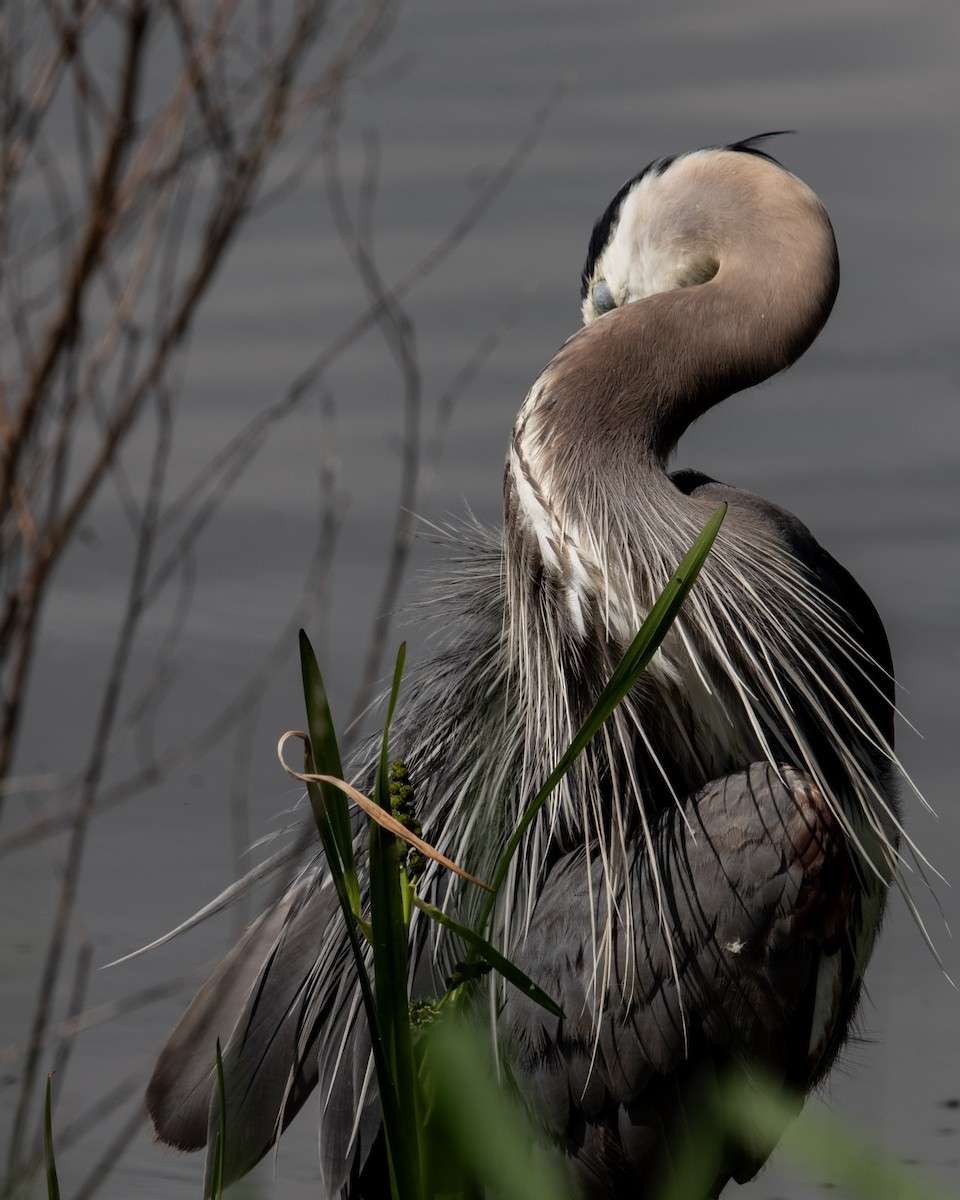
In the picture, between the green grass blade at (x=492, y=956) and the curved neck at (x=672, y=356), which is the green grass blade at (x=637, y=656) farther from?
the curved neck at (x=672, y=356)

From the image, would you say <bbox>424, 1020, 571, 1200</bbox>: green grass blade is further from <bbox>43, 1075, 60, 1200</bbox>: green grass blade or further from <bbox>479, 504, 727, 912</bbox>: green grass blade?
<bbox>43, 1075, 60, 1200</bbox>: green grass blade

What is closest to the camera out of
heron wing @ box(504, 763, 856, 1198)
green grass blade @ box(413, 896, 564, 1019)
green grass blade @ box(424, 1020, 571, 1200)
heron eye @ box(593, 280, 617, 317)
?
green grass blade @ box(424, 1020, 571, 1200)

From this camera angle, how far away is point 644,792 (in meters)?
2.02

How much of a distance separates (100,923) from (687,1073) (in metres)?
1.78

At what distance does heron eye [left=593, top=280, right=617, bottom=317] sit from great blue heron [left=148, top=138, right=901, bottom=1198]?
0.60 feet

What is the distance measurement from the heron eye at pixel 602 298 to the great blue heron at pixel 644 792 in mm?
182

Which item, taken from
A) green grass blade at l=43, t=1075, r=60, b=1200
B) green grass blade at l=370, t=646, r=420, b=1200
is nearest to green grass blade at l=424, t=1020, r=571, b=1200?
green grass blade at l=370, t=646, r=420, b=1200

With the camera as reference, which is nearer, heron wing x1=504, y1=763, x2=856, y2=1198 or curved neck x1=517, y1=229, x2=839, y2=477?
heron wing x1=504, y1=763, x2=856, y2=1198

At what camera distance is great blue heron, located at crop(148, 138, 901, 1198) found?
1868mm

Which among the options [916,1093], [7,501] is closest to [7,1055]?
[7,501]

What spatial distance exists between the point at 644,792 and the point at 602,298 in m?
0.82

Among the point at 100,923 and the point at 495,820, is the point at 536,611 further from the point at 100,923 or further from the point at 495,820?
the point at 100,923

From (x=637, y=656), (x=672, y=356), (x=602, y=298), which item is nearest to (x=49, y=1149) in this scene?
(x=637, y=656)

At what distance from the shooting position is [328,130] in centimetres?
128
